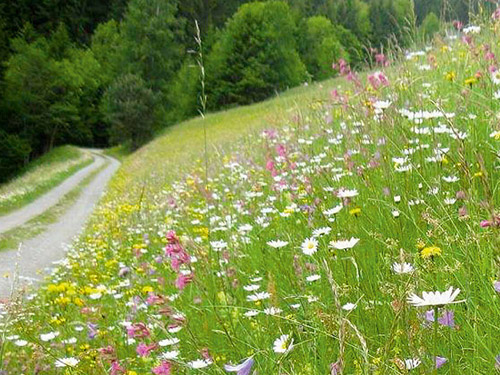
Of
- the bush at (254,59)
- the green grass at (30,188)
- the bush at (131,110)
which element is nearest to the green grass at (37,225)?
the green grass at (30,188)

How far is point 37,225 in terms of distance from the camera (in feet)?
38.7

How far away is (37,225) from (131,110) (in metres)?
28.2

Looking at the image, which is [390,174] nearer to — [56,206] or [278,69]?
[56,206]

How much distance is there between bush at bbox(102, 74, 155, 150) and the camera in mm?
39281

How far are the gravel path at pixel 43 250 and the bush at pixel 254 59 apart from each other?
23.7m

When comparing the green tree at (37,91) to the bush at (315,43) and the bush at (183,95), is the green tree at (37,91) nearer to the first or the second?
the bush at (183,95)

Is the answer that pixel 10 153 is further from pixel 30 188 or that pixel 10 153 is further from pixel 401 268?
pixel 401 268

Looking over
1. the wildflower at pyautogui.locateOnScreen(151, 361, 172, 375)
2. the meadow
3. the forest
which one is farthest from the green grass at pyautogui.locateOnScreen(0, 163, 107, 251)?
the forest

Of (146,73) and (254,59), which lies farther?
(146,73)

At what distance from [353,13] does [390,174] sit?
60265mm

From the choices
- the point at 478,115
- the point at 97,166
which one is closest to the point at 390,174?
the point at 478,115

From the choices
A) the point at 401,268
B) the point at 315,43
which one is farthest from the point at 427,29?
the point at 315,43

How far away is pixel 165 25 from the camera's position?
42781 millimetres

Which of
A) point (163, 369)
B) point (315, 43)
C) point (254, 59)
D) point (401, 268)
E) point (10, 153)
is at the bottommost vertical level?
point (10, 153)
